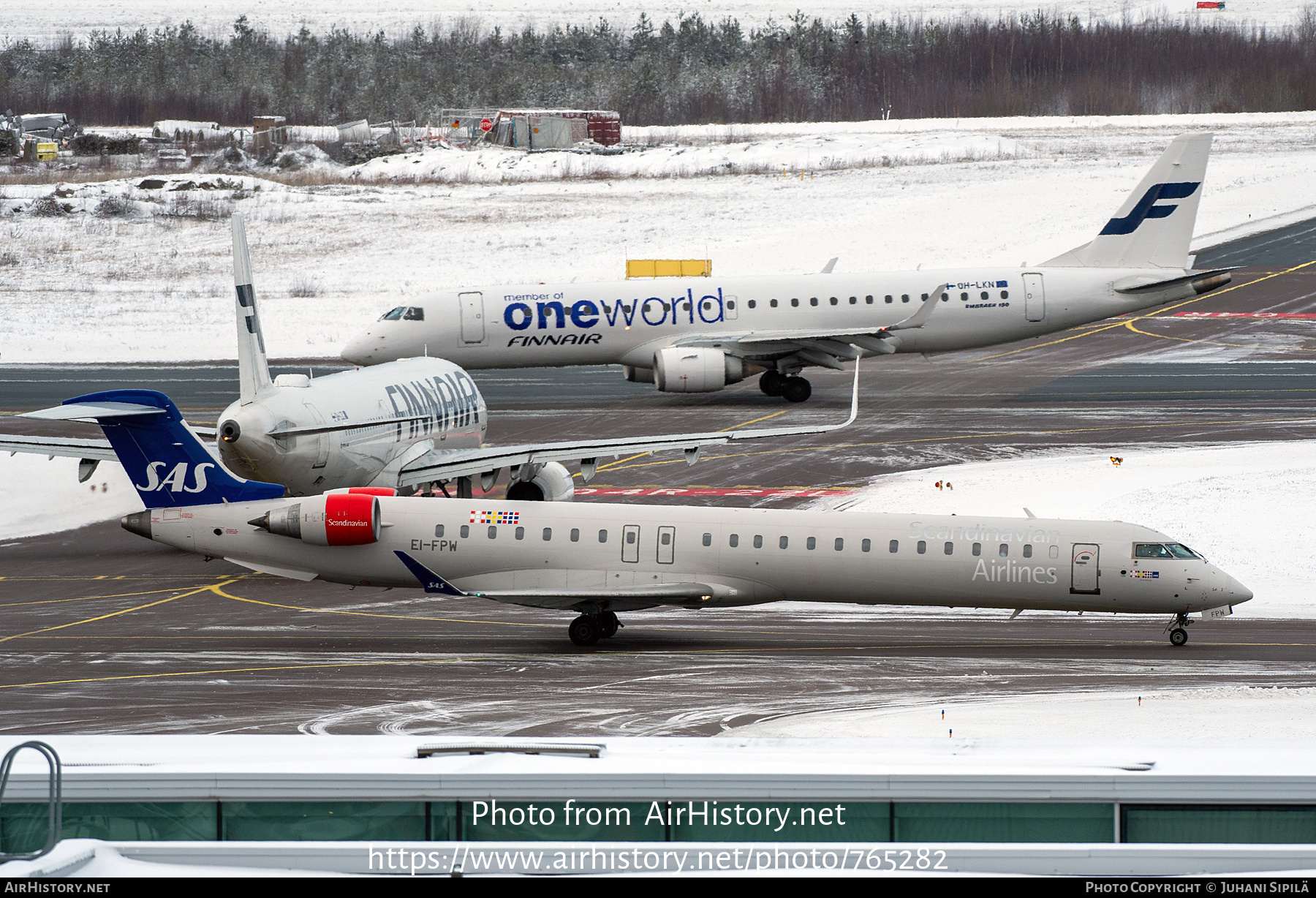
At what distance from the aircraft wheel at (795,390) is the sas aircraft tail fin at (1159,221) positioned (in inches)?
468

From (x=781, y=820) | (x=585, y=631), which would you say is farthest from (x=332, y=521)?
(x=781, y=820)

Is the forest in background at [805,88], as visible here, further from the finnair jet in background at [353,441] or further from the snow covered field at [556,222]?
the finnair jet in background at [353,441]

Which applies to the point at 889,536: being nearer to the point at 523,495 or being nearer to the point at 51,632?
the point at 523,495

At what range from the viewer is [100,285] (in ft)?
314

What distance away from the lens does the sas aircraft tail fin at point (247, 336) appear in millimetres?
37219

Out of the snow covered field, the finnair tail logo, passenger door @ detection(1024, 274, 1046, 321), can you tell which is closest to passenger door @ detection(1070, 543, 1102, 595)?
the finnair tail logo

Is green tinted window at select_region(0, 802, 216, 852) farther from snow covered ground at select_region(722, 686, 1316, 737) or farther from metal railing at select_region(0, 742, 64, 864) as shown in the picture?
snow covered ground at select_region(722, 686, 1316, 737)

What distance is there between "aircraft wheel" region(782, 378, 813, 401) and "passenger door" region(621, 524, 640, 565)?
27.6 m

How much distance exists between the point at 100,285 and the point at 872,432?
60700 mm

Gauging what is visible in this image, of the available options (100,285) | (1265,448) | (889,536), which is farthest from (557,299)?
(100,285)

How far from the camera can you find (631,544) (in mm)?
31859

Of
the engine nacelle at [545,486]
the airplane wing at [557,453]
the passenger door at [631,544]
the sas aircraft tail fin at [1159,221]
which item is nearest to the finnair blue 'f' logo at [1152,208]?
the sas aircraft tail fin at [1159,221]

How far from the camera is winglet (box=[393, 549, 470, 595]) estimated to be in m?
31.7

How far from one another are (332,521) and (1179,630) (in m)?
17.4
